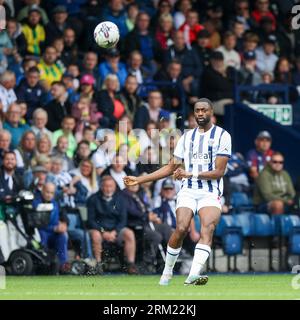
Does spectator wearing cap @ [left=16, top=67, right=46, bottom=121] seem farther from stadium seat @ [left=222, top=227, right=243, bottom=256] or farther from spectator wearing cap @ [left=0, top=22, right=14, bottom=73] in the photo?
stadium seat @ [left=222, top=227, right=243, bottom=256]

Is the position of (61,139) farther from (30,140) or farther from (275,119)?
(275,119)

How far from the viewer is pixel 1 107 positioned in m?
19.7

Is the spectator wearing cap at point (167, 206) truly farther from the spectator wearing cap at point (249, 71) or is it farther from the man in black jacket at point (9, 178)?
the spectator wearing cap at point (249, 71)

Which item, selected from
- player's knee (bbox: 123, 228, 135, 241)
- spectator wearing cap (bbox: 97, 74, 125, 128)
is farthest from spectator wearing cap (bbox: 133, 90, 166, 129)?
player's knee (bbox: 123, 228, 135, 241)

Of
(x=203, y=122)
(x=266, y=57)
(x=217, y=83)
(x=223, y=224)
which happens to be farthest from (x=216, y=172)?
(x=266, y=57)

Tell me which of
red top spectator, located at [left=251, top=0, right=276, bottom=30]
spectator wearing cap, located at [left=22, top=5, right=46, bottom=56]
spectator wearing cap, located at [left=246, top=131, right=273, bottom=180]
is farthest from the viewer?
red top spectator, located at [left=251, top=0, right=276, bottom=30]

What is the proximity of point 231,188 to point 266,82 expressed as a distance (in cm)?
324

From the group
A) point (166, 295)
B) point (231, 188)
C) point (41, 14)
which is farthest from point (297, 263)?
point (166, 295)

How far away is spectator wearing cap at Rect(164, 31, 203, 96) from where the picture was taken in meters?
22.5

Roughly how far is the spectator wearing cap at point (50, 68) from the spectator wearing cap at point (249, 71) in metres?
3.93

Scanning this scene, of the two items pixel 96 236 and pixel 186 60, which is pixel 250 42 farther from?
pixel 96 236

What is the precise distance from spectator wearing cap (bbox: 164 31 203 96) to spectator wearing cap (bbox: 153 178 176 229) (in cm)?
327

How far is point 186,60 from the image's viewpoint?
22547mm

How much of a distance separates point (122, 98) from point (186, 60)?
1967mm
